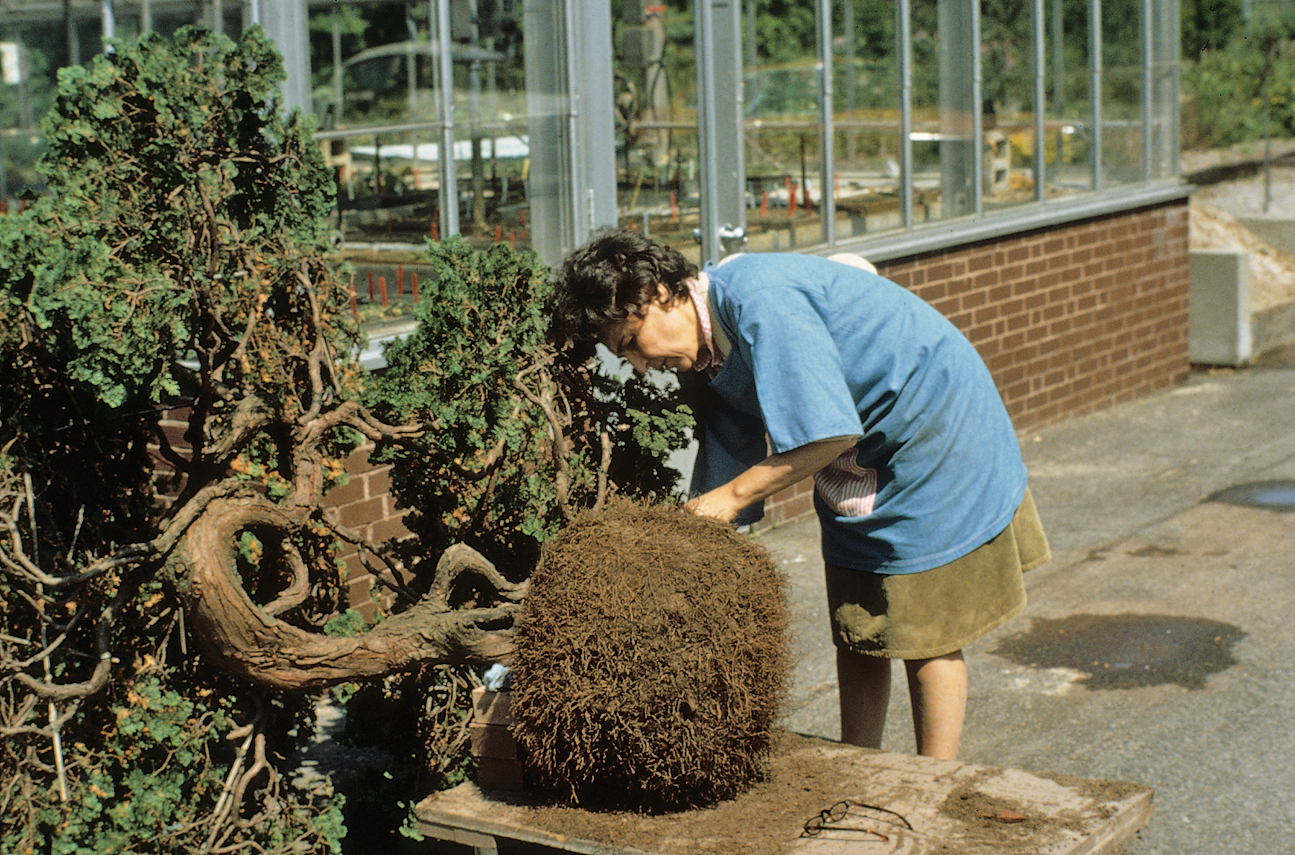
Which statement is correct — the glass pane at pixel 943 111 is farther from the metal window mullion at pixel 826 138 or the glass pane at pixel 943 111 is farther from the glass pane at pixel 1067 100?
the glass pane at pixel 1067 100

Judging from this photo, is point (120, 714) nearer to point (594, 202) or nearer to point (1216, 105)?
point (594, 202)

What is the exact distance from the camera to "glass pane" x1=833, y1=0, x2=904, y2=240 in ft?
27.1

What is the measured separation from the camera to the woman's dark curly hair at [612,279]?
3131 mm

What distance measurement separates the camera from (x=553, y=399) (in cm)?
341

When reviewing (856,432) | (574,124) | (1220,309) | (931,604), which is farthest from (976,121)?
(856,432)

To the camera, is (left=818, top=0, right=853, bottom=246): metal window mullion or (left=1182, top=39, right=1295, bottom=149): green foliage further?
(left=1182, top=39, right=1295, bottom=149): green foliage

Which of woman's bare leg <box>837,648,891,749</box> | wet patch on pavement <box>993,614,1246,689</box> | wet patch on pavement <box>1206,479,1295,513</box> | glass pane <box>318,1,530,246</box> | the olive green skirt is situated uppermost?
glass pane <box>318,1,530,246</box>

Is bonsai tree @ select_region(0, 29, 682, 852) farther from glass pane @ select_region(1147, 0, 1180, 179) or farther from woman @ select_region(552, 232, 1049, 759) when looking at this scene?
glass pane @ select_region(1147, 0, 1180, 179)

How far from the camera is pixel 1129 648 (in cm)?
561

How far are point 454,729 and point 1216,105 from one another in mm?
21141

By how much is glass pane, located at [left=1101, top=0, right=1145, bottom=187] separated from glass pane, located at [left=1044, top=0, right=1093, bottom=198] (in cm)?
21

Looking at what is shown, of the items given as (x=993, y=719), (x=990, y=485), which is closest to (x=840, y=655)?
(x=990, y=485)

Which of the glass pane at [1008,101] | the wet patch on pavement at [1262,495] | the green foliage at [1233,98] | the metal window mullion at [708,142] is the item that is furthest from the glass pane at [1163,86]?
the green foliage at [1233,98]

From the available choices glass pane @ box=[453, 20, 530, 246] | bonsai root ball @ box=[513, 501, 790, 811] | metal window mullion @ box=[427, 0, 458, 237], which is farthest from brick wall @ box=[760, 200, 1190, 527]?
bonsai root ball @ box=[513, 501, 790, 811]
